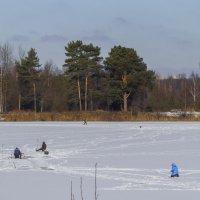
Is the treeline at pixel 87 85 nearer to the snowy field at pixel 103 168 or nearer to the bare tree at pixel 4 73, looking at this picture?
the bare tree at pixel 4 73

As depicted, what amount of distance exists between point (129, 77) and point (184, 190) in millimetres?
39734

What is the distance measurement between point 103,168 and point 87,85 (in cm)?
3998

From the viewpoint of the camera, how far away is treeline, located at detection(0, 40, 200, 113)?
50750 mm

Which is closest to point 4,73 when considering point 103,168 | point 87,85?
point 87,85

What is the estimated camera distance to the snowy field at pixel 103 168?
401 inches

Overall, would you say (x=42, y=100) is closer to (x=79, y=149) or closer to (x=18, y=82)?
(x=18, y=82)

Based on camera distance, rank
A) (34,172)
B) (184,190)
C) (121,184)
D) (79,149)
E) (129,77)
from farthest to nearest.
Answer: (129,77) → (79,149) → (34,172) → (121,184) → (184,190)

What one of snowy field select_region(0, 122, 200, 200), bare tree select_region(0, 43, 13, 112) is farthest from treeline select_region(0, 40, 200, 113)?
snowy field select_region(0, 122, 200, 200)

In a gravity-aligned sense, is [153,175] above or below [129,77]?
below

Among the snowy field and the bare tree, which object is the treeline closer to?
the bare tree

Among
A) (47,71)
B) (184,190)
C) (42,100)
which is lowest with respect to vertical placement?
(184,190)

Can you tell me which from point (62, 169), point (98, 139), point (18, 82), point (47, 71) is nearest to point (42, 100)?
point (18, 82)

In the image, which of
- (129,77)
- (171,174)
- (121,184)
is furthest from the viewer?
(129,77)

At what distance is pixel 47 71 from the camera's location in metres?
62.2
